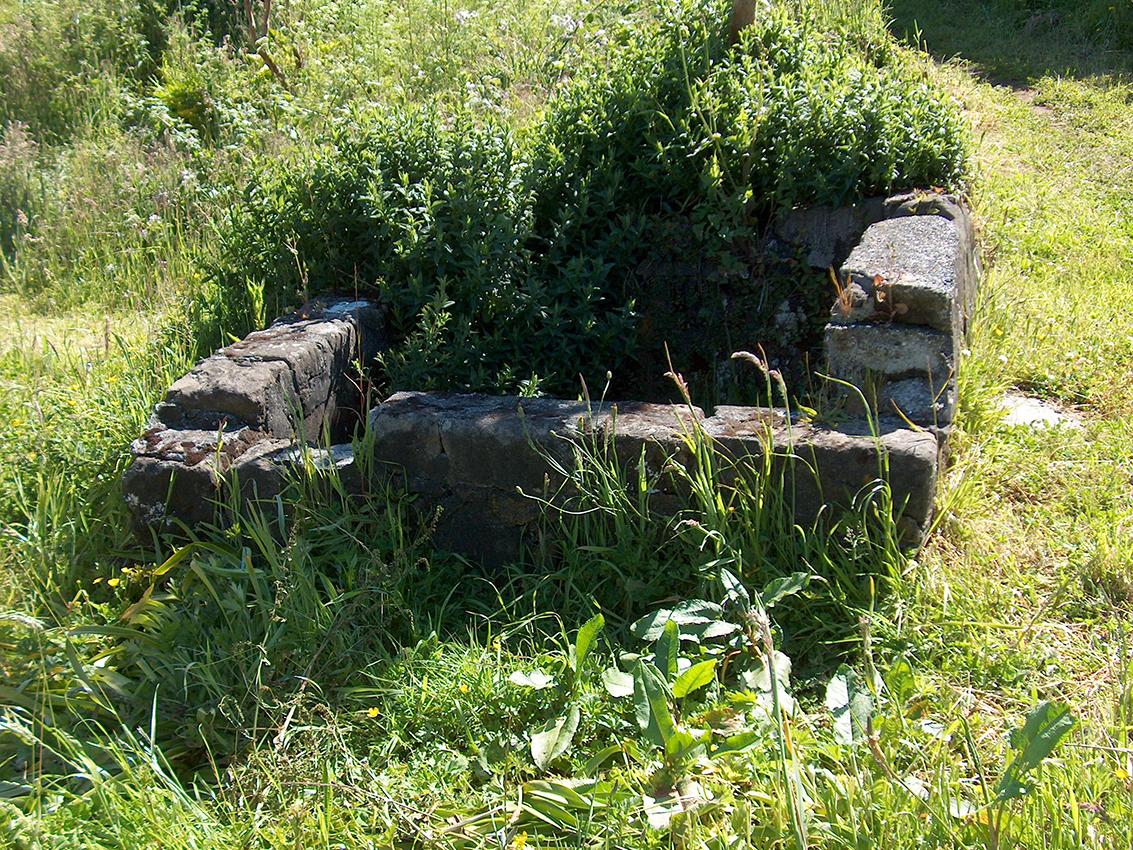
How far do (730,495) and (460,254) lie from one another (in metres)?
1.69

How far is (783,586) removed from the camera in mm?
3043

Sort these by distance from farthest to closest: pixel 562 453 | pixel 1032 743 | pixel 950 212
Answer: pixel 950 212, pixel 562 453, pixel 1032 743

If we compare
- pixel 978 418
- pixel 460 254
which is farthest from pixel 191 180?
pixel 978 418

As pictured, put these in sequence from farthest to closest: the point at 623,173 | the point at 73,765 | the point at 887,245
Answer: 1. the point at 623,173
2. the point at 887,245
3. the point at 73,765

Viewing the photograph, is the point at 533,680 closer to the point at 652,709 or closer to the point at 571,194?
the point at 652,709

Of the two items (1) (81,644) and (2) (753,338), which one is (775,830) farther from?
(2) (753,338)

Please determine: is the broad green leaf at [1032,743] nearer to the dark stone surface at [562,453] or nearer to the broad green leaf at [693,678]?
the broad green leaf at [693,678]

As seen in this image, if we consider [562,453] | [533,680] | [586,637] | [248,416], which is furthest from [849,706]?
[248,416]

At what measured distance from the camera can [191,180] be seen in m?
6.10

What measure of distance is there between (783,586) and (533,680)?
2.57ft

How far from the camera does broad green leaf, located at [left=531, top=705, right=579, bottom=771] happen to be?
106 inches

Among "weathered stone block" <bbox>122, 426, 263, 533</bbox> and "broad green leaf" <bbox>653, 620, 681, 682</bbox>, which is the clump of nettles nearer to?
"weathered stone block" <bbox>122, 426, 263, 533</bbox>

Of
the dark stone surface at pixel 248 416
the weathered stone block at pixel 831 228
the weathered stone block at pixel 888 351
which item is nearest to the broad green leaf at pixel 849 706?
the weathered stone block at pixel 888 351

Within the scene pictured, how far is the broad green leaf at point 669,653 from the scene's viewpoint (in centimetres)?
277
